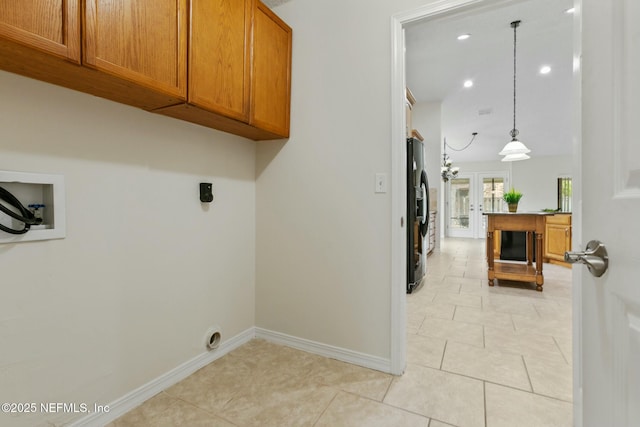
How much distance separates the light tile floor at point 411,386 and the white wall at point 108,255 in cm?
26

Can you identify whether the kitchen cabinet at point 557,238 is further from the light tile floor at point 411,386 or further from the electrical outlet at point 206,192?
the electrical outlet at point 206,192

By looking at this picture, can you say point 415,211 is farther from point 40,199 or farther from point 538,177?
point 538,177

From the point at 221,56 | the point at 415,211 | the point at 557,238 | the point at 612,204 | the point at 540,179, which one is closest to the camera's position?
the point at 612,204

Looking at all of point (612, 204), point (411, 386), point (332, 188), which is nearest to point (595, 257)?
point (612, 204)

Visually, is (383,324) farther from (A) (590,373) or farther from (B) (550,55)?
(B) (550,55)

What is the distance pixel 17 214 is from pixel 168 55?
0.85 meters

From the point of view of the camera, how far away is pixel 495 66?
3916 millimetres

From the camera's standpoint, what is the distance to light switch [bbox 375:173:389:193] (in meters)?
1.79

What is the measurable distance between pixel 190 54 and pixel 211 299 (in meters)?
1.40

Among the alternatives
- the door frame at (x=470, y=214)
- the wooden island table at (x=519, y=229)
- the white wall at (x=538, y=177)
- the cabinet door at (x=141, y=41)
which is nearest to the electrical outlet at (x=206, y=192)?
the cabinet door at (x=141, y=41)

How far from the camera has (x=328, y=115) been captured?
1.97m

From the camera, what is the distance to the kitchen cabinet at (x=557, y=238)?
4879mm

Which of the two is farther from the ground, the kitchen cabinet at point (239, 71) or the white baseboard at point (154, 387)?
the kitchen cabinet at point (239, 71)

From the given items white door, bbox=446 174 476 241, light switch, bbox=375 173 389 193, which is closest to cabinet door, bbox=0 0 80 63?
light switch, bbox=375 173 389 193
